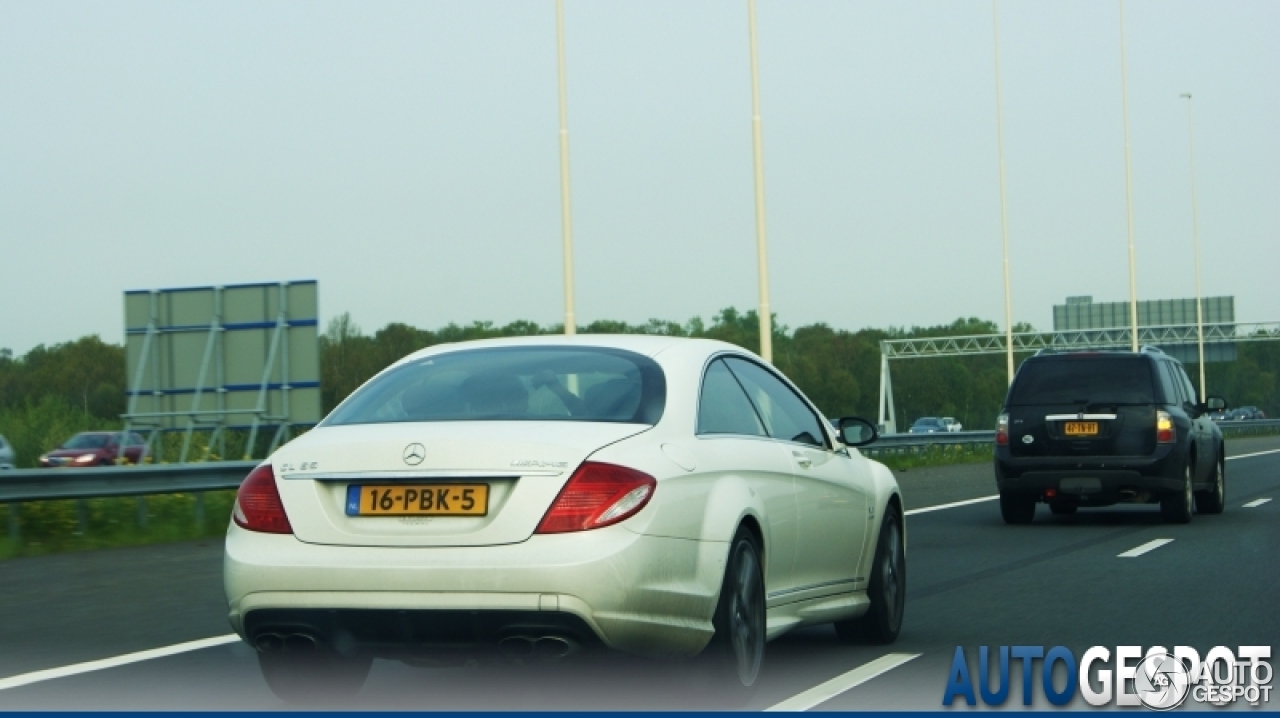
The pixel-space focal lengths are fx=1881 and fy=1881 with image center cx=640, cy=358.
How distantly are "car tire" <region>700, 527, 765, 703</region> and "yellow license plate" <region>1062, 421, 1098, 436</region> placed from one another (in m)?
11.7

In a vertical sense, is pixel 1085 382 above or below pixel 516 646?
above

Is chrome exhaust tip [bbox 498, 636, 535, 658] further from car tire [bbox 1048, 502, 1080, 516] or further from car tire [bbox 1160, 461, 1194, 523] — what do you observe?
car tire [bbox 1048, 502, 1080, 516]

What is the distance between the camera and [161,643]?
9031mm

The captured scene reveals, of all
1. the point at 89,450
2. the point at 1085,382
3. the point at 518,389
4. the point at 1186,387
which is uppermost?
the point at 518,389

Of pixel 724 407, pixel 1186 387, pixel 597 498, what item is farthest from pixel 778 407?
pixel 1186 387

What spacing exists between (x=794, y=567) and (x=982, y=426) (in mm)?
157114

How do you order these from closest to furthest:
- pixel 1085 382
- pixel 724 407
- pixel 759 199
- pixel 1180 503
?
1. pixel 724 407
2. pixel 1180 503
3. pixel 1085 382
4. pixel 759 199

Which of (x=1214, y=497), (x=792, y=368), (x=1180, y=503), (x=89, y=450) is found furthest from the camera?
(x=792, y=368)

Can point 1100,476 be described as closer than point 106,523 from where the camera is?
No

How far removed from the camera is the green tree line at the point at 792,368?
127 m

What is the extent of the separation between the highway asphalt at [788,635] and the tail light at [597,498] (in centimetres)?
51

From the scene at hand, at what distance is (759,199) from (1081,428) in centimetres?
1274
